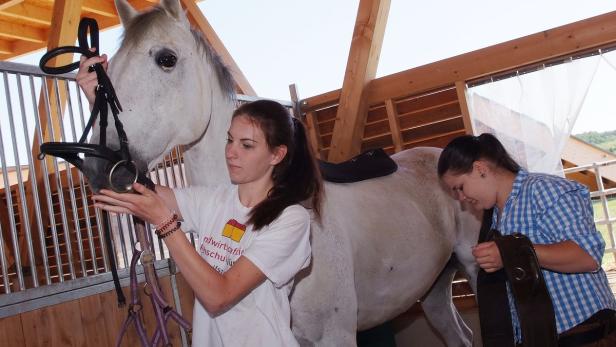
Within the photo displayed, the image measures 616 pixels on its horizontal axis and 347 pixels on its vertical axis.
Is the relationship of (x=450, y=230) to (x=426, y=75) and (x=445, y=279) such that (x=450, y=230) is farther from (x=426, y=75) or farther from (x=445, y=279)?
(x=426, y=75)

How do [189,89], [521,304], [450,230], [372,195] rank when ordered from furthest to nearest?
1. [450,230]
2. [372,195]
3. [189,89]
4. [521,304]

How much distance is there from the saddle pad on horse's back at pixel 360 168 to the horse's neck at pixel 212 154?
0.50m

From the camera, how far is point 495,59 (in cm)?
373

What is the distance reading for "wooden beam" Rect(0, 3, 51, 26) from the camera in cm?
591

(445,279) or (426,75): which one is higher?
(426,75)

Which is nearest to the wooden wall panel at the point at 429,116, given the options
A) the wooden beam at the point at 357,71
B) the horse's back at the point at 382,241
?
the wooden beam at the point at 357,71

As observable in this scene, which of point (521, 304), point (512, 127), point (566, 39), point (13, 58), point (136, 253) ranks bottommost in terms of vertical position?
point (521, 304)

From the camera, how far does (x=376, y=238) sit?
2.24 m

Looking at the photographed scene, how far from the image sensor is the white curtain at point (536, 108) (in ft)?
11.9

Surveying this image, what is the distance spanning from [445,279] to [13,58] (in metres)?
6.25

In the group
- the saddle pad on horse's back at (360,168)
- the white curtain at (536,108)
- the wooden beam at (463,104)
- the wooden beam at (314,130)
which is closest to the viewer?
the saddle pad on horse's back at (360,168)

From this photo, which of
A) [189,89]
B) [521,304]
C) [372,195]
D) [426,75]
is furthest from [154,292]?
[426,75]

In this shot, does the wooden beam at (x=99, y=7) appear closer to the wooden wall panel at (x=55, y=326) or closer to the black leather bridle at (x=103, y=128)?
the wooden wall panel at (x=55, y=326)

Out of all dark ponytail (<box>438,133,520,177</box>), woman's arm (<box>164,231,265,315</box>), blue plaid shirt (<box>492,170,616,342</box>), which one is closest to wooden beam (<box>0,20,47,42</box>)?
dark ponytail (<box>438,133,520,177</box>)
